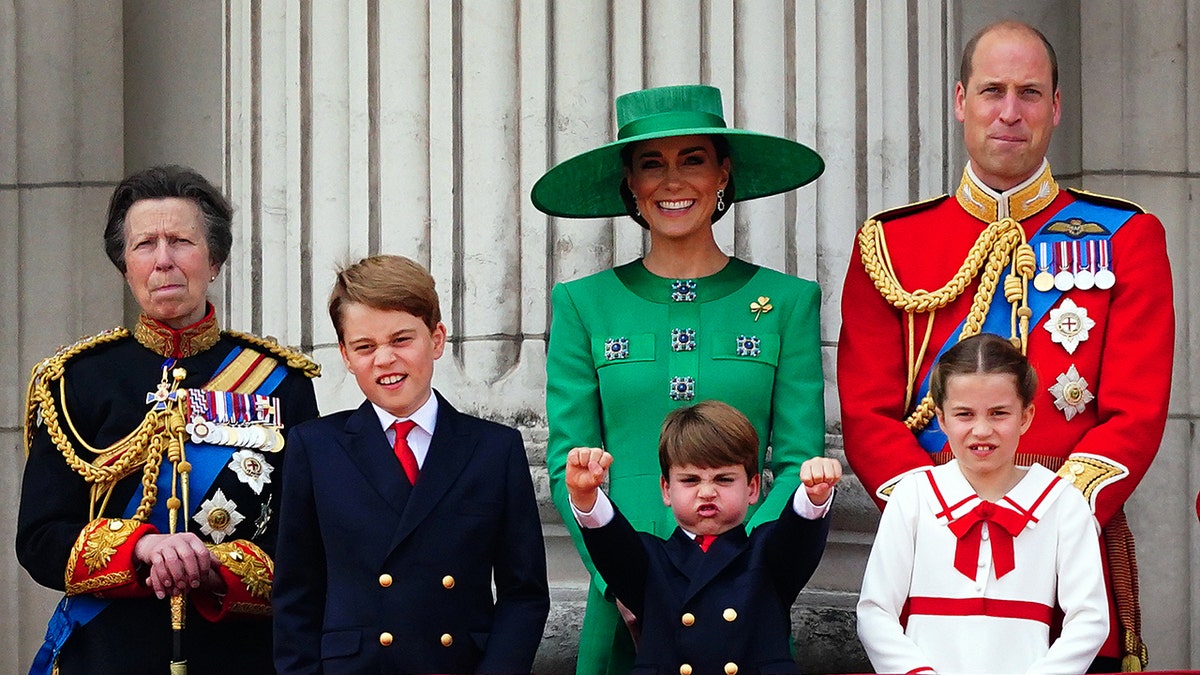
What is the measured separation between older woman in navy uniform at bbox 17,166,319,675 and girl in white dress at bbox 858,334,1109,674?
4.48 feet

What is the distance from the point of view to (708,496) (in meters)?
4.34

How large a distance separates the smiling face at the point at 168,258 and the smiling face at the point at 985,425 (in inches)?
67.0

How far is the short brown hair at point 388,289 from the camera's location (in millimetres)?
4426

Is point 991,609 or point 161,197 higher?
point 161,197

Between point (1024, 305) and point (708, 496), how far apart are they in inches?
35.7

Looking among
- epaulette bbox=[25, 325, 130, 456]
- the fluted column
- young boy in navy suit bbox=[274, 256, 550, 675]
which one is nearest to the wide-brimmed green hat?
young boy in navy suit bbox=[274, 256, 550, 675]

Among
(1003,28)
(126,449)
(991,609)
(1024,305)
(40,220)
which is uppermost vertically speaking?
(1003,28)

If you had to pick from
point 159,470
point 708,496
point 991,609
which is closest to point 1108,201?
point 991,609

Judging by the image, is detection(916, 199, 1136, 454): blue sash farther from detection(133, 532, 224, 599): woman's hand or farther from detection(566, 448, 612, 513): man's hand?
detection(133, 532, 224, 599): woman's hand

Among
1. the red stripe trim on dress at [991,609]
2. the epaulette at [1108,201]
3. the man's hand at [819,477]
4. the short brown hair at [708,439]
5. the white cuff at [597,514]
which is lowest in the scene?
the red stripe trim on dress at [991,609]

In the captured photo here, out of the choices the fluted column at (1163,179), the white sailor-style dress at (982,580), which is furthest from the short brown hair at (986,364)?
the fluted column at (1163,179)

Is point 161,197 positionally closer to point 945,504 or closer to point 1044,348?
point 945,504

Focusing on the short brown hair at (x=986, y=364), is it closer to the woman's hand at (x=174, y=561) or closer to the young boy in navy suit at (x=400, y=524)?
the young boy in navy suit at (x=400, y=524)

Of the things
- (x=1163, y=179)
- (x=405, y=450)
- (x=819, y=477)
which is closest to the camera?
(x=819, y=477)
